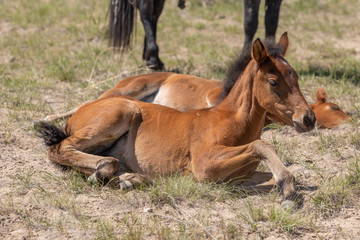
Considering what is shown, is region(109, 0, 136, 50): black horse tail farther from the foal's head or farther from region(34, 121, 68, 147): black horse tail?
the foal's head

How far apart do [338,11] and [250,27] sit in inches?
210

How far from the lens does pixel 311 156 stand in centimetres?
445

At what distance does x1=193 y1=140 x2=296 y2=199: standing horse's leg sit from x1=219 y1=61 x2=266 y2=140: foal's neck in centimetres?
28

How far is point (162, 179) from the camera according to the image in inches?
148

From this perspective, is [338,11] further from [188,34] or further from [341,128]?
[341,128]

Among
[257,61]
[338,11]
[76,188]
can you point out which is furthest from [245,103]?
[338,11]

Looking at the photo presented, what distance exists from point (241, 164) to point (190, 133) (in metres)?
0.57

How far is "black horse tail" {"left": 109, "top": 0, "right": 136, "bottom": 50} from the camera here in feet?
24.4

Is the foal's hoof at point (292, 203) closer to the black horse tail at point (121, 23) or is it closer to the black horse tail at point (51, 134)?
the black horse tail at point (51, 134)

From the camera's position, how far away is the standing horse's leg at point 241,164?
3.31 metres

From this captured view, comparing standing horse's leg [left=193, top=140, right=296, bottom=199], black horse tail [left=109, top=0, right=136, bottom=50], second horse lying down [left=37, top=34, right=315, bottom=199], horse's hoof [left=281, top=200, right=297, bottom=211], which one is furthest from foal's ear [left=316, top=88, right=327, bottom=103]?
black horse tail [left=109, top=0, right=136, bottom=50]

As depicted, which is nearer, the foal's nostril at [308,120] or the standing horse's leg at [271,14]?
the foal's nostril at [308,120]

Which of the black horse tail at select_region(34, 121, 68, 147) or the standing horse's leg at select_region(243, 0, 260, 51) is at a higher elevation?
the standing horse's leg at select_region(243, 0, 260, 51)

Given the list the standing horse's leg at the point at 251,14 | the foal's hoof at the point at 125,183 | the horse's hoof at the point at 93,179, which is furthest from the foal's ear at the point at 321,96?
the horse's hoof at the point at 93,179
